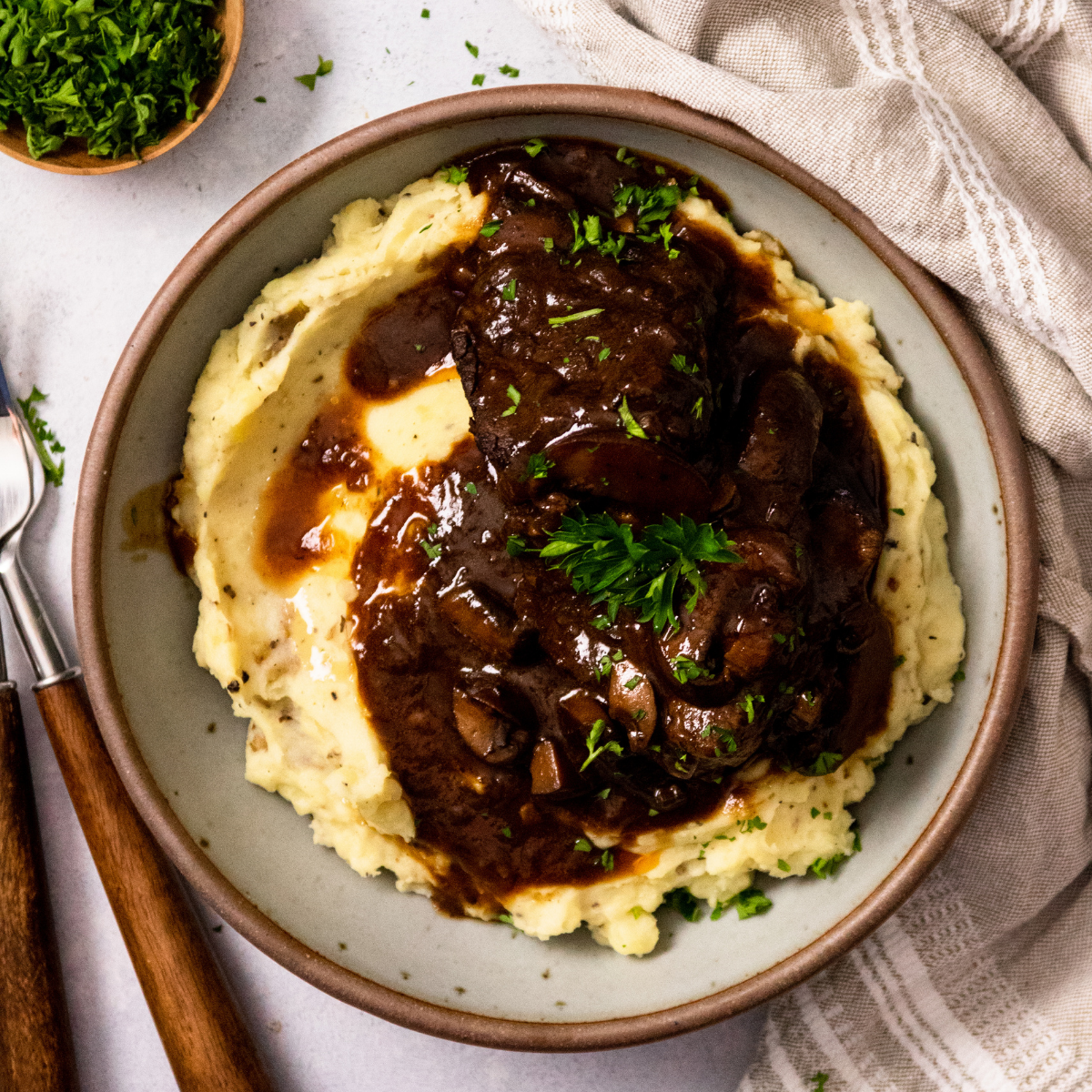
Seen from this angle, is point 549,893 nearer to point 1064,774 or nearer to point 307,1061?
point 307,1061

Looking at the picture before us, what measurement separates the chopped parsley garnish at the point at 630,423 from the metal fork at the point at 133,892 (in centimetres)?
311

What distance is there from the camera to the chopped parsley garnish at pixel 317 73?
16.9ft

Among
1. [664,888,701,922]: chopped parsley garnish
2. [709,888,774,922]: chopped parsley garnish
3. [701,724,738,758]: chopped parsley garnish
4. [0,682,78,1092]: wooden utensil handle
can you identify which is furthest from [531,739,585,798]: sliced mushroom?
[0,682,78,1092]: wooden utensil handle

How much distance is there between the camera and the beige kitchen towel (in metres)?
4.34

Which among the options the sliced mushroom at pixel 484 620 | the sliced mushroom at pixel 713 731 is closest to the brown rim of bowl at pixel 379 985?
the sliced mushroom at pixel 713 731

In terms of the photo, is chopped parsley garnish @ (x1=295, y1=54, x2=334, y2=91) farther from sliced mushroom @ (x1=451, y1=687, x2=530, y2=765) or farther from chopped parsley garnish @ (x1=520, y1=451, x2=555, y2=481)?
sliced mushroom @ (x1=451, y1=687, x2=530, y2=765)

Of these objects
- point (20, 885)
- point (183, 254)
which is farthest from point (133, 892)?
point (183, 254)

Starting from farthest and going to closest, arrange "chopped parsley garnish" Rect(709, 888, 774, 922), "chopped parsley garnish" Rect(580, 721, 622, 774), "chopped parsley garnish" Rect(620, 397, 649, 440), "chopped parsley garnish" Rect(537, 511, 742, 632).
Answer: "chopped parsley garnish" Rect(709, 888, 774, 922)
"chopped parsley garnish" Rect(580, 721, 622, 774)
"chopped parsley garnish" Rect(537, 511, 742, 632)
"chopped parsley garnish" Rect(620, 397, 649, 440)

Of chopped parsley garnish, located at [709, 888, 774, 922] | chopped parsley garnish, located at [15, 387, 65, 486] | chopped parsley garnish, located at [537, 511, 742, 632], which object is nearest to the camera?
chopped parsley garnish, located at [537, 511, 742, 632]

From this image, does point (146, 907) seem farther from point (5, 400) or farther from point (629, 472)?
point (629, 472)

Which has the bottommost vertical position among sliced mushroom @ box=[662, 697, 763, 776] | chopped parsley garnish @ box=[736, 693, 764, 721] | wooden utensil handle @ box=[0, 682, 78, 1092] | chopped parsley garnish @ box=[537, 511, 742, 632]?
wooden utensil handle @ box=[0, 682, 78, 1092]

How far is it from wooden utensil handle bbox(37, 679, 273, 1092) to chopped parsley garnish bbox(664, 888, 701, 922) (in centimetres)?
234

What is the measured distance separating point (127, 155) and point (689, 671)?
12.4 ft

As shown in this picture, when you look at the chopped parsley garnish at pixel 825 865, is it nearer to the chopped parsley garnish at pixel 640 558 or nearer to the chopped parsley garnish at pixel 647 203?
the chopped parsley garnish at pixel 640 558
